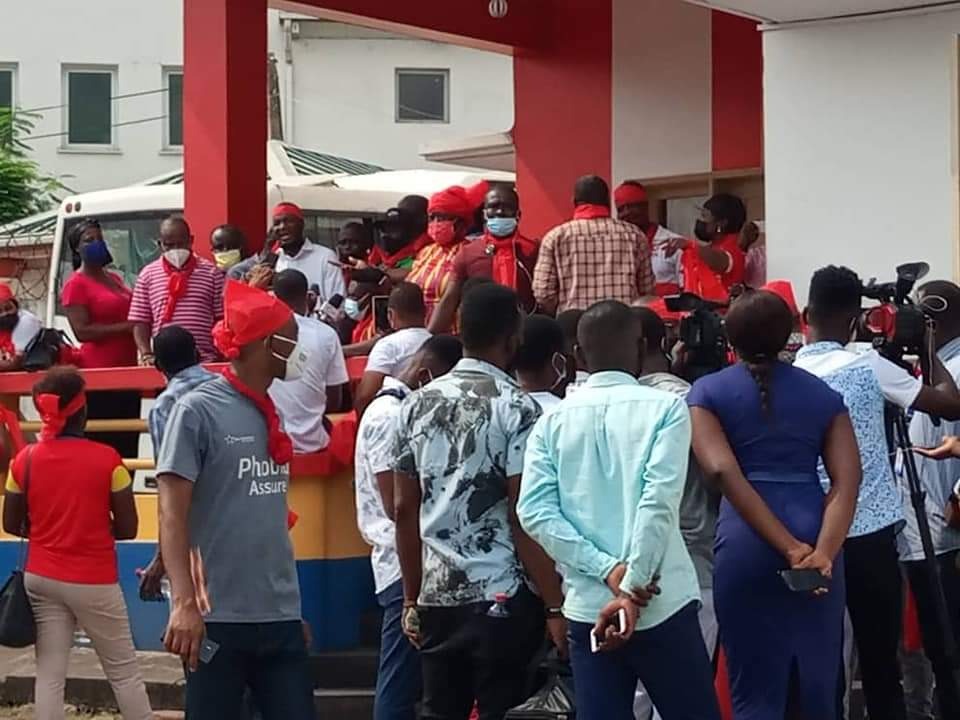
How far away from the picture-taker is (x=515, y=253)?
31.5 feet

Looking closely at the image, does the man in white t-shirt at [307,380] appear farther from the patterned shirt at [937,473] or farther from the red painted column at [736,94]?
the red painted column at [736,94]

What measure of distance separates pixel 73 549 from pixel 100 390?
8.59 ft

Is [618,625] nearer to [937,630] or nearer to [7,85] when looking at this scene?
[937,630]

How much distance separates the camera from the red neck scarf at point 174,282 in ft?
34.0

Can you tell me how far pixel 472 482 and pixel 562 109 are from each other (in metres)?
9.31

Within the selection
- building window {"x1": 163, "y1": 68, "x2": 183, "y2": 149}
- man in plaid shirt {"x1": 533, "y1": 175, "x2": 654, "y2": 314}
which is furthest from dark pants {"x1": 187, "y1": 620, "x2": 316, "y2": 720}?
building window {"x1": 163, "y1": 68, "x2": 183, "y2": 149}

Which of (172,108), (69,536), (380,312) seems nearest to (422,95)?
(172,108)

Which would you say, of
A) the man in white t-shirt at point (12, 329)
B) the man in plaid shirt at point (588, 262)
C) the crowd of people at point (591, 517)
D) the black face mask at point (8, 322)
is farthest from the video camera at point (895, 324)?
the black face mask at point (8, 322)

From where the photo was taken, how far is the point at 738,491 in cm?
550

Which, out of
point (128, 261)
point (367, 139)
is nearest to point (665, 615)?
point (128, 261)

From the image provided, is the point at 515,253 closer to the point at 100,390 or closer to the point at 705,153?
the point at 100,390

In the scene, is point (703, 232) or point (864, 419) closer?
point (864, 419)

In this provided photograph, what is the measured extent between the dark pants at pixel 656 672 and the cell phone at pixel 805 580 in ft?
1.18

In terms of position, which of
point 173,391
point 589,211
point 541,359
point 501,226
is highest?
point 589,211
